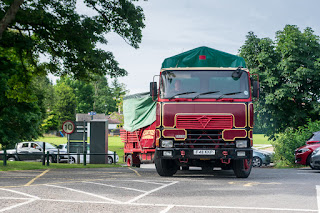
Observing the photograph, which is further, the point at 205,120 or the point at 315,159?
the point at 315,159

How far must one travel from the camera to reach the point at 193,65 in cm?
1319

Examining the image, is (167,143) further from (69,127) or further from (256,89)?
(69,127)

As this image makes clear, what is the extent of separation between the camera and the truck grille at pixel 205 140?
12258mm

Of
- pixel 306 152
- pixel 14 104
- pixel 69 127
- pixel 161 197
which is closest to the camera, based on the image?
pixel 161 197

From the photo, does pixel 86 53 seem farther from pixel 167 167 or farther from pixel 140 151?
pixel 167 167

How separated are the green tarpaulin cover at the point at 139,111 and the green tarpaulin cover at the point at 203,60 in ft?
16.8

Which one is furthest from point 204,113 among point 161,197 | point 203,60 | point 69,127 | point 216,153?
point 69,127

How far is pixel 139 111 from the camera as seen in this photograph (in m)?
19.4

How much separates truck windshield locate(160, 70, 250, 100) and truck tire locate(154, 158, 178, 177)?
2130mm

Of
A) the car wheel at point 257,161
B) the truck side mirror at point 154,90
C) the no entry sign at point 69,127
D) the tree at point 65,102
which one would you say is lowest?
the car wheel at point 257,161

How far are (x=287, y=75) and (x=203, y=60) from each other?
20298 millimetres

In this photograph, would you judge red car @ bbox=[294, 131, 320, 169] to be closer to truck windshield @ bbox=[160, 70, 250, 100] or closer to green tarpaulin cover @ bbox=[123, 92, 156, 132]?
green tarpaulin cover @ bbox=[123, 92, 156, 132]

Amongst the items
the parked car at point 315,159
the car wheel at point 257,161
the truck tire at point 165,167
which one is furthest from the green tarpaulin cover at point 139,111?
the car wheel at point 257,161

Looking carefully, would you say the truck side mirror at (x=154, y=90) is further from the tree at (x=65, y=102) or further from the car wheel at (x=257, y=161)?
the tree at (x=65, y=102)
